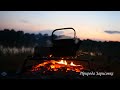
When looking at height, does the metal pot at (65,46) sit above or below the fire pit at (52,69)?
above

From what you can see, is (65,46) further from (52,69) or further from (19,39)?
(19,39)

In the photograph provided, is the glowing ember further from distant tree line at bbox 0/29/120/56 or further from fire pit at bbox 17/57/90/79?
distant tree line at bbox 0/29/120/56

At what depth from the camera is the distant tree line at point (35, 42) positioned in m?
3.84

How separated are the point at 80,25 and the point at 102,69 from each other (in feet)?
2.43

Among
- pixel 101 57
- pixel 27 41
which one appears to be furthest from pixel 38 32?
pixel 101 57

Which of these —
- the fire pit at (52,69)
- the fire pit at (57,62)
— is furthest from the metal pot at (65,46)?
the fire pit at (52,69)

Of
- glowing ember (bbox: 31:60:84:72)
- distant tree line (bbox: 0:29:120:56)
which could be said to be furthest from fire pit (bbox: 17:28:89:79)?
distant tree line (bbox: 0:29:120:56)

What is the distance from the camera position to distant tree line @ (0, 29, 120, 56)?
384 centimetres

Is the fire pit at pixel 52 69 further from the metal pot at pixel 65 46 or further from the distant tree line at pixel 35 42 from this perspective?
the distant tree line at pixel 35 42

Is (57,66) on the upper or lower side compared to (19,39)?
lower

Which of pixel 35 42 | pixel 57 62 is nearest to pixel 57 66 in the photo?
pixel 57 62

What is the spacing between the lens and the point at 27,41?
384 centimetres

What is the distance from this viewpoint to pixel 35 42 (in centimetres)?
386
